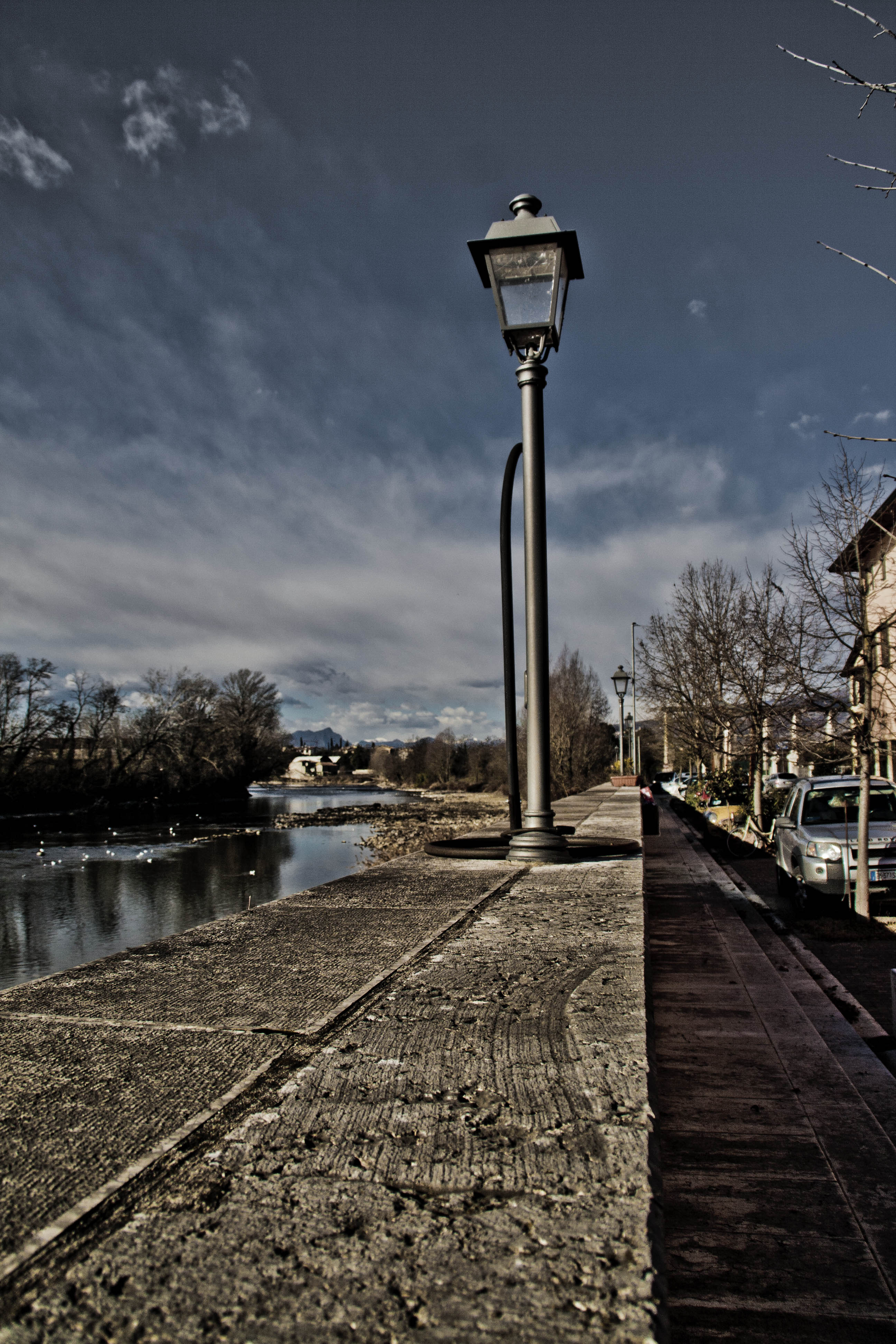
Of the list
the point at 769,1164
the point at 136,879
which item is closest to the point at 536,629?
the point at 769,1164

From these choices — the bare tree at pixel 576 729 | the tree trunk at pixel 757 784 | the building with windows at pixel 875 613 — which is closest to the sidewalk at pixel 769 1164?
the building with windows at pixel 875 613

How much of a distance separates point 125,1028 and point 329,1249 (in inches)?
41.3

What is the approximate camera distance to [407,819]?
44.2 meters

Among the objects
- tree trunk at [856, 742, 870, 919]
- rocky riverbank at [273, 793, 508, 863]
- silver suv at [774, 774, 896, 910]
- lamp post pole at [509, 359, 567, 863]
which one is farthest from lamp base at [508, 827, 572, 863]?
rocky riverbank at [273, 793, 508, 863]

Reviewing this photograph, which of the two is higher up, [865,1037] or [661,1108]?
[661,1108]

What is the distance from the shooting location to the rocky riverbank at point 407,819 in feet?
85.1

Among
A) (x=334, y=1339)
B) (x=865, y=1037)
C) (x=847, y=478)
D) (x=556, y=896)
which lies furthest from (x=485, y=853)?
(x=847, y=478)

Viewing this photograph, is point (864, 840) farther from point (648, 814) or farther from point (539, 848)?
point (539, 848)

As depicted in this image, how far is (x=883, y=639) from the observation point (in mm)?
10172

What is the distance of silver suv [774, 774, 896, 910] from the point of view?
34.0ft

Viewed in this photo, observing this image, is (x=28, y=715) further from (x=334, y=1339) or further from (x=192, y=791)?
(x=334, y=1339)

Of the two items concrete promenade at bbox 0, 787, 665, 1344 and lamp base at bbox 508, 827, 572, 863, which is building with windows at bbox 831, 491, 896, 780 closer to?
lamp base at bbox 508, 827, 572, 863

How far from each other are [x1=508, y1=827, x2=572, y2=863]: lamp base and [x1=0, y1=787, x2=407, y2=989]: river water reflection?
9.43ft

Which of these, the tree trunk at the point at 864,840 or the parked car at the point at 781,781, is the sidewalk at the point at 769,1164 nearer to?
the tree trunk at the point at 864,840
